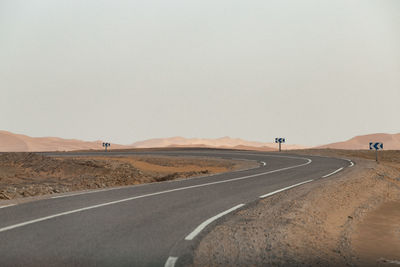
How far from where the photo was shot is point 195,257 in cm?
578

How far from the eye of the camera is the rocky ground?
2050cm

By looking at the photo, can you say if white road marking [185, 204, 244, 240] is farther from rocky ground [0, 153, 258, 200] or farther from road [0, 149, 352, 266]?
rocky ground [0, 153, 258, 200]

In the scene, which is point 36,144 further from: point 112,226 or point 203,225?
point 203,225

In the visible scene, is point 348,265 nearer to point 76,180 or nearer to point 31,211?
point 31,211

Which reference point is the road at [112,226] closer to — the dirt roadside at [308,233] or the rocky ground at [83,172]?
the dirt roadside at [308,233]

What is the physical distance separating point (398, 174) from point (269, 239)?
793 inches

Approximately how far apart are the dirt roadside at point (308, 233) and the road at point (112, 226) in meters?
0.55

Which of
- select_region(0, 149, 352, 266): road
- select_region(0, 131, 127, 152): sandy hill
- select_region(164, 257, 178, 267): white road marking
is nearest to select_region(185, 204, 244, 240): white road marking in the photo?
select_region(0, 149, 352, 266): road

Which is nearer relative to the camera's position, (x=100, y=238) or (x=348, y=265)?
(x=348, y=265)

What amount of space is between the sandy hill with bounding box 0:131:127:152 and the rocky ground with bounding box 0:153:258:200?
71471 mm

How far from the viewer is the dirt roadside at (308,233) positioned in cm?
612

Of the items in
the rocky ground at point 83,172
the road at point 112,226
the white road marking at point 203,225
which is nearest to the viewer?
the road at point 112,226

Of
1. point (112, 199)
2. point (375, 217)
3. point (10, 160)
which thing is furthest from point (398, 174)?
point (10, 160)

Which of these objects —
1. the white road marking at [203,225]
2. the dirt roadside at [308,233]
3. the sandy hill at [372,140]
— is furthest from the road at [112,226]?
the sandy hill at [372,140]
